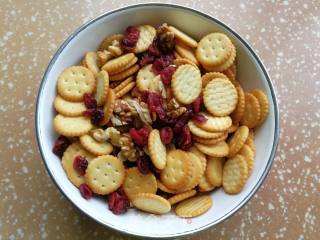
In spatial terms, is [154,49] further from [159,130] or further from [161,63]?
[159,130]

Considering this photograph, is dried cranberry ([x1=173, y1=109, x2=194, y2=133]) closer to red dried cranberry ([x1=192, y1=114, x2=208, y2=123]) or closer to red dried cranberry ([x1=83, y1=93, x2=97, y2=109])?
red dried cranberry ([x1=192, y1=114, x2=208, y2=123])

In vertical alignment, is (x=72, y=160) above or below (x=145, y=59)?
below

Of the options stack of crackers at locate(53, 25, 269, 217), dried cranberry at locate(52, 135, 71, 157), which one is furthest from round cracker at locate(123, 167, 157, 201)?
dried cranberry at locate(52, 135, 71, 157)

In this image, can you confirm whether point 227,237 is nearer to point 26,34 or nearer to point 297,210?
point 297,210

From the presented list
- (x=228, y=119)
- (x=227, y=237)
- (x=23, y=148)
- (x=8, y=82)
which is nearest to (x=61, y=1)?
(x=8, y=82)

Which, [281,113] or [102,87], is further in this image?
[281,113]

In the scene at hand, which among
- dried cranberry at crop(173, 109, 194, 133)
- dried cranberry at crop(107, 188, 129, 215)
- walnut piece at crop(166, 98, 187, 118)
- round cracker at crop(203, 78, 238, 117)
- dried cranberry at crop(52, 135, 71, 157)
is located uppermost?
round cracker at crop(203, 78, 238, 117)

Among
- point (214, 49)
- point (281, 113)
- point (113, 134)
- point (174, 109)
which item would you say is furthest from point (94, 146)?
point (281, 113)
